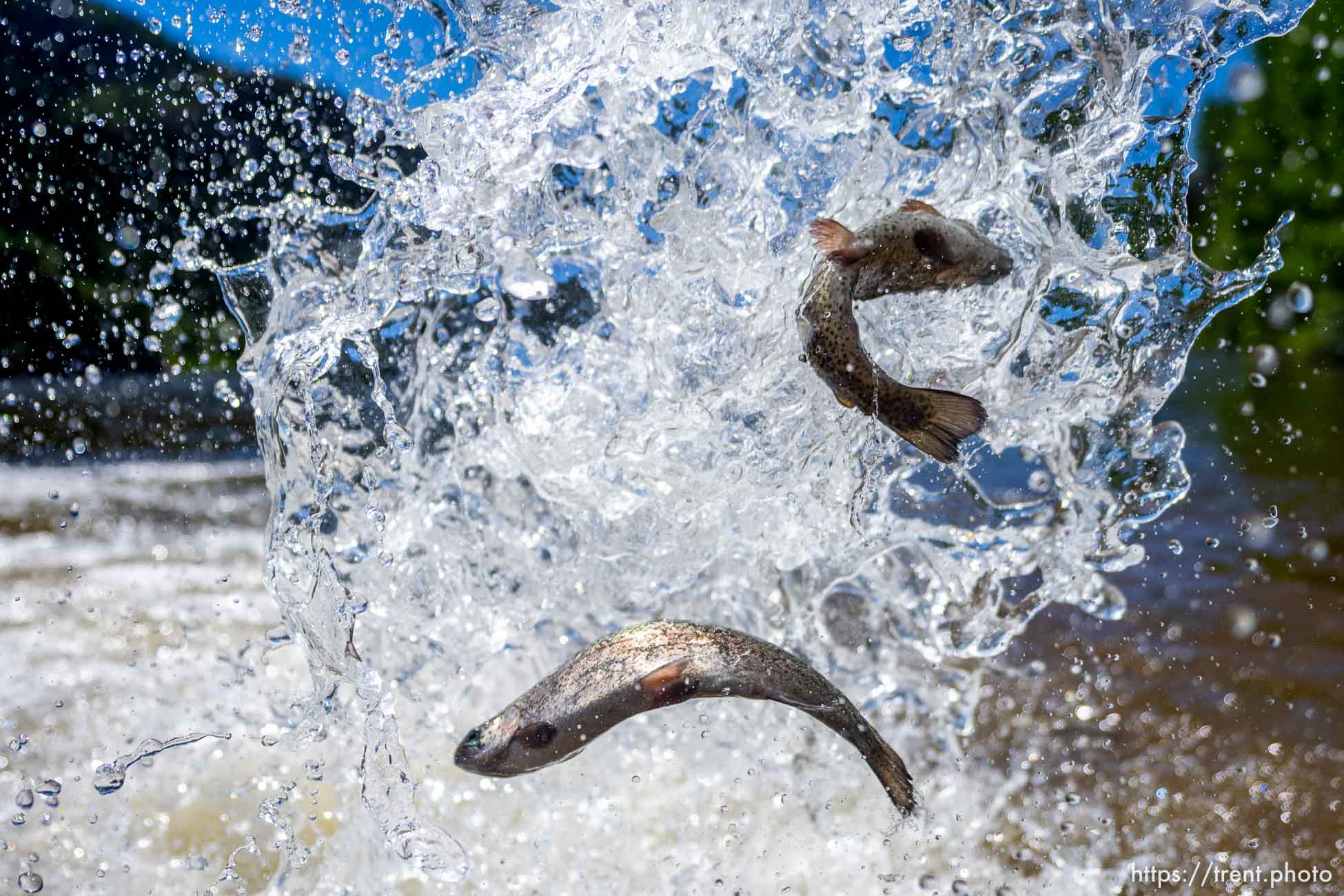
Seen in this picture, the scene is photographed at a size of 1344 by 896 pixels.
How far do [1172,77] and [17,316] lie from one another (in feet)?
68.3

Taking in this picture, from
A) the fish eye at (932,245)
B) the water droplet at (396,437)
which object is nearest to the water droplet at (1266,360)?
the water droplet at (396,437)

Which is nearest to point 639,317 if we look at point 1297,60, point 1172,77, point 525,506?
point 525,506

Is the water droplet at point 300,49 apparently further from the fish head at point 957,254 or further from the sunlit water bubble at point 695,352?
the fish head at point 957,254

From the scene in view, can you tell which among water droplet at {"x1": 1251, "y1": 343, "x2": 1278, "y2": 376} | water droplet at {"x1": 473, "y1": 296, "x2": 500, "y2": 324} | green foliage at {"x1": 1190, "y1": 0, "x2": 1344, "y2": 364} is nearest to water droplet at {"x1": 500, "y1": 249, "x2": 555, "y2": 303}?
water droplet at {"x1": 473, "y1": 296, "x2": 500, "y2": 324}

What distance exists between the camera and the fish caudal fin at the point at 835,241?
8.96 ft

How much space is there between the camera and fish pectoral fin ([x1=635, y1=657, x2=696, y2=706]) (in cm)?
256

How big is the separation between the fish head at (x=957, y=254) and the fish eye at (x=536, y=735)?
4.98ft

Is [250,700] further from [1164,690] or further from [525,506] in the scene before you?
[1164,690]

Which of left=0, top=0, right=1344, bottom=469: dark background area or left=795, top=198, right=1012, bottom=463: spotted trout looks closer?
left=795, top=198, right=1012, bottom=463: spotted trout

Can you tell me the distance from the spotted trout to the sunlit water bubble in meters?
0.96

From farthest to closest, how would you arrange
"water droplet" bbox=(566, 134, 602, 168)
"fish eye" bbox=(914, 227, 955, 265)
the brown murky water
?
"water droplet" bbox=(566, 134, 602, 168) < the brown murky water < "fish eye" bbox=(914, 227, 955, 265)

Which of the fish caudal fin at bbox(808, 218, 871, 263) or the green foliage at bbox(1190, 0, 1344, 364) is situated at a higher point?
the green foliage at bbox(1190, 0, 1344, 364)

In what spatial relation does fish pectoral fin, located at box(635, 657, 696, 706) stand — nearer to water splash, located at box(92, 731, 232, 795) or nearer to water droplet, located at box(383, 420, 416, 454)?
water splash, located at box(92, 731, 232, 795)

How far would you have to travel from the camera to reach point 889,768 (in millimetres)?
2682
